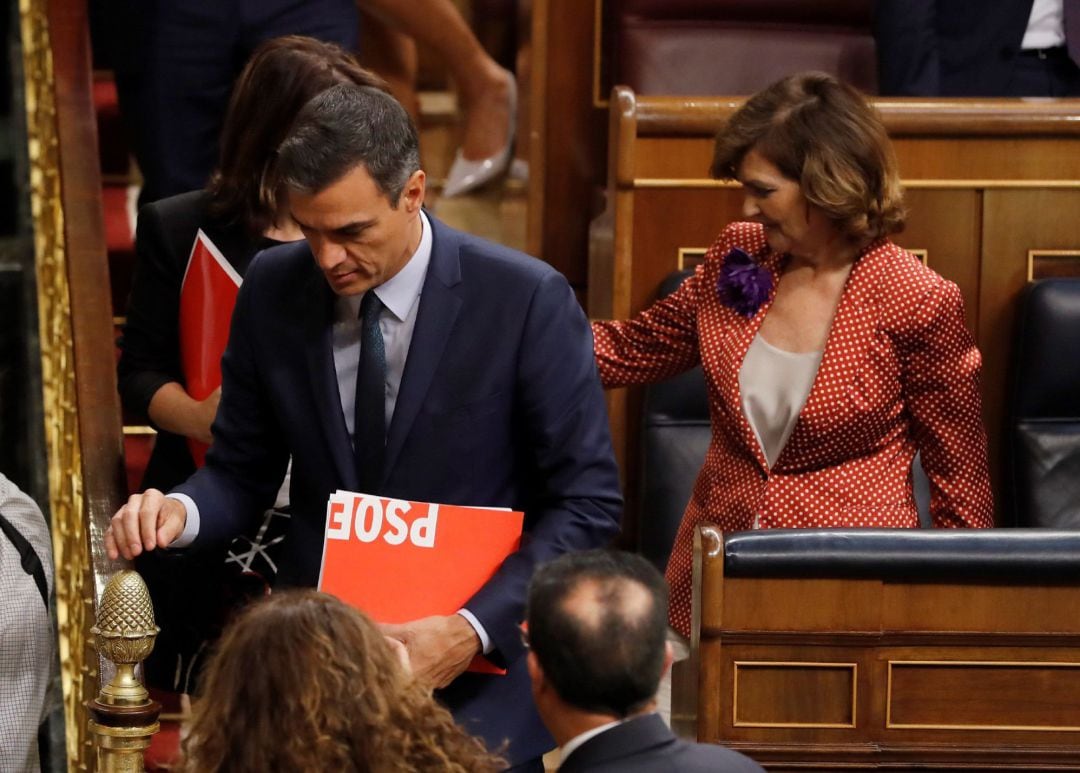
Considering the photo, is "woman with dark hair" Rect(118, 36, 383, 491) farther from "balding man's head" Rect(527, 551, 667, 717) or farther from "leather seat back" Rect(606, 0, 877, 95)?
"leather seat back" Rect(606, 0, 877, 95)

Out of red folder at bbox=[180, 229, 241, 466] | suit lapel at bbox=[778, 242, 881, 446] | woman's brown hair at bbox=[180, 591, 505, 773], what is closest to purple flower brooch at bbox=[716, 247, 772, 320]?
suit lapel at bbox=[778, 242, 881, 446]

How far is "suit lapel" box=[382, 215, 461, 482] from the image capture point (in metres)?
2.01

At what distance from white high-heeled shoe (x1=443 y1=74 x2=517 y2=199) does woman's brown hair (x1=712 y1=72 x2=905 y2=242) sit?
223cm

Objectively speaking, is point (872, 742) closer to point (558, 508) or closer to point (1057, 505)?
point (558, 508)

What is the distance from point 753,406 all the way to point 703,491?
0.19 m

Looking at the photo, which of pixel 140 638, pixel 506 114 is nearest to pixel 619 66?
pixel 506 114

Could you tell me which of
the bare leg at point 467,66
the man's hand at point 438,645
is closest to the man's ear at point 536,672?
the man's hand at point 438,645

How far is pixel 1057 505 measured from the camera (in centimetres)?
329

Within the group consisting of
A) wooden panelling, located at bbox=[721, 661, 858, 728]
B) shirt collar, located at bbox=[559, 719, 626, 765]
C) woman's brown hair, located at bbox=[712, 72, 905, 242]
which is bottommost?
wooden panelling, located at bbox=[721, 661, 858, 728]

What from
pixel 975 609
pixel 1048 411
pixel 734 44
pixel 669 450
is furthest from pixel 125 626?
pixel 734 44

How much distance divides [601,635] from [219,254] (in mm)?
1160

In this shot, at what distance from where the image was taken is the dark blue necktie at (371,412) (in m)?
2.03

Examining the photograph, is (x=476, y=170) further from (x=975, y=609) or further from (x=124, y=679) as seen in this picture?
(x=124, y=679)

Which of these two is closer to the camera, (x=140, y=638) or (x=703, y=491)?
(x=140, y=638)
